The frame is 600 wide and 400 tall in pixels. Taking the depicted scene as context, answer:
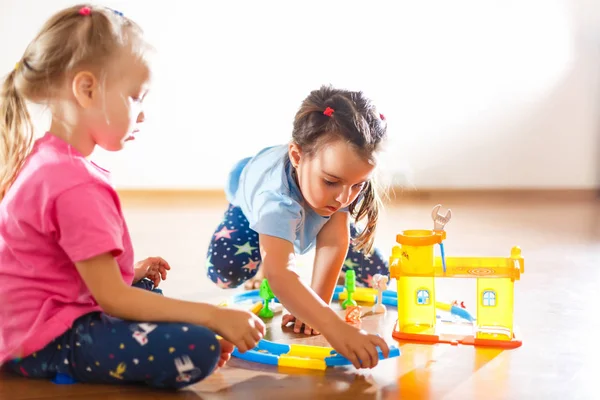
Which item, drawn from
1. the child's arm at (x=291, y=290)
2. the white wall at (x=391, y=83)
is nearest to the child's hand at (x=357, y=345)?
the child's arm at (x=291, y=290)

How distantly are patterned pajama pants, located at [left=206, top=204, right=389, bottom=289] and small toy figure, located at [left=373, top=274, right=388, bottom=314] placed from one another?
17 cm

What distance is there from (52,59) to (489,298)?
2.46 feet

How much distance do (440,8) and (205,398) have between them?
2.49 metres

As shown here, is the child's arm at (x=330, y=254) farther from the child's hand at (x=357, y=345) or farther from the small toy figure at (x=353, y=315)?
the child's hand at (x=357, y=345)

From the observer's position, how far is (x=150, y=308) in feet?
2.95

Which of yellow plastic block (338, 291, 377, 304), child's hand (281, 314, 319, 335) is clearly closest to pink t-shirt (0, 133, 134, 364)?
child's hand (281, 314, 319, 335)

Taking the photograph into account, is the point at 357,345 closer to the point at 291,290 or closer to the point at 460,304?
the point at 291,290

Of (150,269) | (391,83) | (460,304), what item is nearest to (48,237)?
(150,269)

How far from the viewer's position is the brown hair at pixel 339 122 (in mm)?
1112

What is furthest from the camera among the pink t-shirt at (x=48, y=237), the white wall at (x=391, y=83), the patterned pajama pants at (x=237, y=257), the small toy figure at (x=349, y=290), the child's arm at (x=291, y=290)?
the white wall at (x=391, y=83)

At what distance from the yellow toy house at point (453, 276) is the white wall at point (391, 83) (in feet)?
6.36

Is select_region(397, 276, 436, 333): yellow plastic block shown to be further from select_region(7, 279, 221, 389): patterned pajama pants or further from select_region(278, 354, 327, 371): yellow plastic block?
select_region(7, 279, 221, 389): patterned pajama pants

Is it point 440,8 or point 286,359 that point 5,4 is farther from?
point 286,359

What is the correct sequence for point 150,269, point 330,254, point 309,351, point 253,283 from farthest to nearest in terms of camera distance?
1. point 253,283
2. point 330,254
3. point 150,269
4. point 309,351
